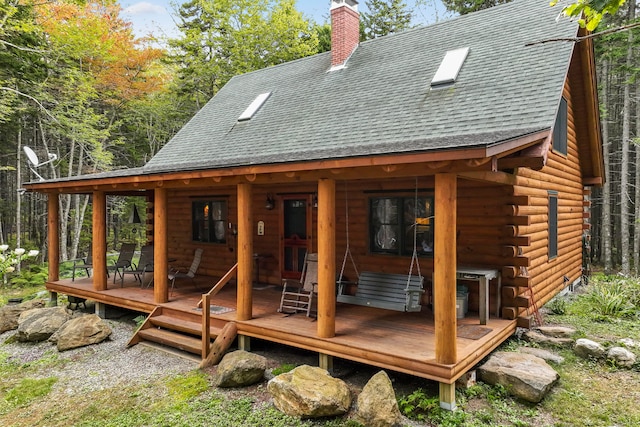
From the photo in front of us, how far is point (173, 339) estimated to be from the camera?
6465mm

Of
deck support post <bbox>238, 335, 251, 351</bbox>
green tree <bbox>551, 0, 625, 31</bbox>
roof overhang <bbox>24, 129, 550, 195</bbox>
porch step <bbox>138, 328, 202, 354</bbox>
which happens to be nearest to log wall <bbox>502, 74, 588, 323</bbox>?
roof overhang <bbox>24, 129, 550, 195</bbox>

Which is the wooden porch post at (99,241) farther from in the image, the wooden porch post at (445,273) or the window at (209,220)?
the wooden porch post at (445,273)

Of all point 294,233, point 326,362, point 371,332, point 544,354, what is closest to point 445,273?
point 371,332

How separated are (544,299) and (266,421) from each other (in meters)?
5.98

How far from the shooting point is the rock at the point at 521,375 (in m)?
4.44

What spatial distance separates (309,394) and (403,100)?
18.7 feet

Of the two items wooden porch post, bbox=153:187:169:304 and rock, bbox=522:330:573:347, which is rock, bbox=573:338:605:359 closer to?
rock, bbox=522:330:573:347

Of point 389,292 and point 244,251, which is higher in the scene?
point 244,251

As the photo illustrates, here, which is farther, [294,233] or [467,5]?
[467,5]

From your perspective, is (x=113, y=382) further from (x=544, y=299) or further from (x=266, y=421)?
(x=544, y=299)

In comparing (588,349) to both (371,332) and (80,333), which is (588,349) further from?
(80,333)

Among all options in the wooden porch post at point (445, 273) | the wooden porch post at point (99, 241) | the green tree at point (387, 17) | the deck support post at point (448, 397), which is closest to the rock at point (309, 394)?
the deck support post at point (448, 397)

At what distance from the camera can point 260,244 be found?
30.8 feet

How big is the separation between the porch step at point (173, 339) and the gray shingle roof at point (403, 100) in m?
2.70
